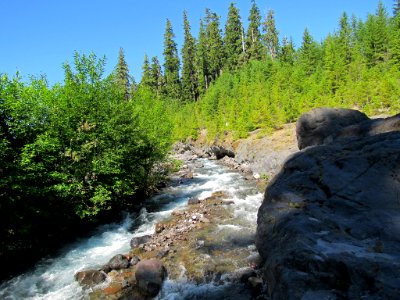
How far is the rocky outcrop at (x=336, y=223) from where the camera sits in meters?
5.42

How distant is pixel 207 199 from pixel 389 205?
1788 centimetres

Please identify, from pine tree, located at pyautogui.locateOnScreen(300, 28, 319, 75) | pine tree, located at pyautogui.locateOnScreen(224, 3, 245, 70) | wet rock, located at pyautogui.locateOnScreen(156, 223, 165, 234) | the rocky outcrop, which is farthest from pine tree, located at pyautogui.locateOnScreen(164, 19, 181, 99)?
the rocky outcrop

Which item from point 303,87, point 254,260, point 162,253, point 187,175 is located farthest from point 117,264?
point 303,87

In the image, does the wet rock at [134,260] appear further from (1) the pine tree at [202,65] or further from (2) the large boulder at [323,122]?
(1) the pine tree at [202,65]

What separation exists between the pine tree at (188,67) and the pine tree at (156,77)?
6.99 metres

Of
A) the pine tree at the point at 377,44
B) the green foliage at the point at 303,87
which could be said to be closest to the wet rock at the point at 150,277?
the green foliage at the point at 303,87

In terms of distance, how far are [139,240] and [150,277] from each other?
16.4 feet

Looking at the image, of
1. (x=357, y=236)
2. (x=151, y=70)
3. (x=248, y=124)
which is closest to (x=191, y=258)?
(x=357, y=236)

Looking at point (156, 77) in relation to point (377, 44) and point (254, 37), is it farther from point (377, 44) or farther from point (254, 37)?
point (377, 44)

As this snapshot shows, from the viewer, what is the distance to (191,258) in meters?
14.6

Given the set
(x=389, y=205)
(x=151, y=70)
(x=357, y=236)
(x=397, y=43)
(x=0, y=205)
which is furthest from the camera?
(x=151, y=70)

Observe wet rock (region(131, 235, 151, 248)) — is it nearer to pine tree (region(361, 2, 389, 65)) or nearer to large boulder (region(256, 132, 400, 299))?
large boulder (region(256, 132, 400, 299))

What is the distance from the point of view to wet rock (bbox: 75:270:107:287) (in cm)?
1318

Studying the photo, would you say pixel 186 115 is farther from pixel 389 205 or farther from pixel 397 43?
pixel 389 205
